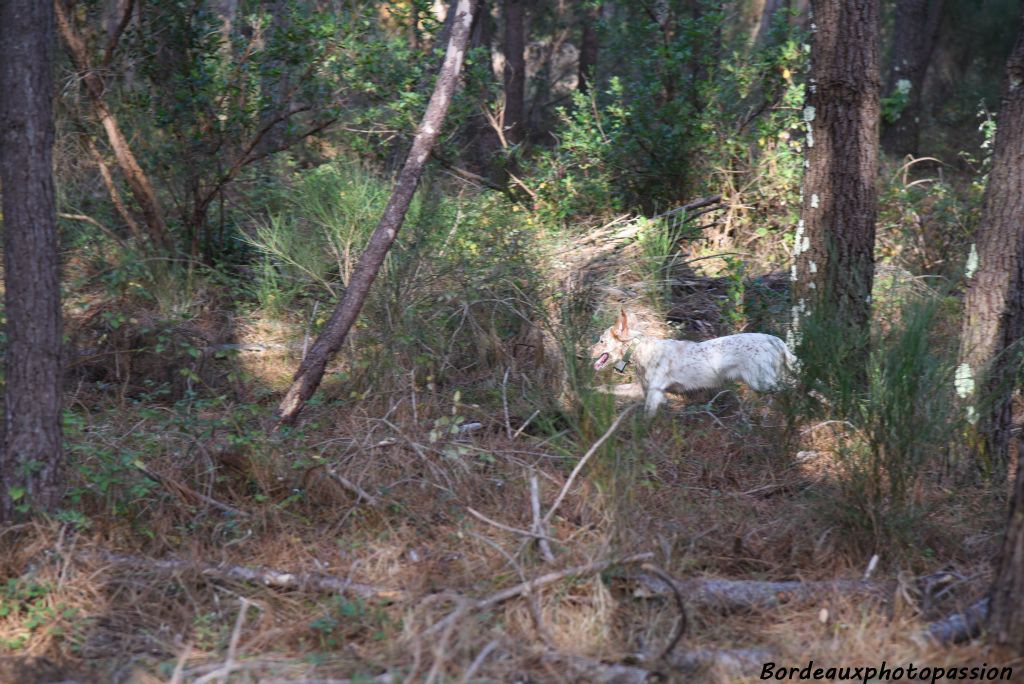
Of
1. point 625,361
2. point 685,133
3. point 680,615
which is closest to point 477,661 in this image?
point 680,615

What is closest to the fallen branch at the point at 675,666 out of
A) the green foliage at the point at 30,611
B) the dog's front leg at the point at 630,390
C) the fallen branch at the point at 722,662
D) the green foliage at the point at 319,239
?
the fallen branch at the point at 722,662

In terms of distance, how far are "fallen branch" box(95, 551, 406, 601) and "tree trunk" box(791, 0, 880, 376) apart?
3.17 metres

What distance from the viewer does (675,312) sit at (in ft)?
24.5

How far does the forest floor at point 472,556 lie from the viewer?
11.4ft

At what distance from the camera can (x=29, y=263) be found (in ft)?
13.5

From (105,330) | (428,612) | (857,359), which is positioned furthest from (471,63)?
(428,612)

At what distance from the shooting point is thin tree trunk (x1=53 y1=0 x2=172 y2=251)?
23.2 feet

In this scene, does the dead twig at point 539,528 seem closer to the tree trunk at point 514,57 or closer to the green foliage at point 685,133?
the green foliage at point 685,133

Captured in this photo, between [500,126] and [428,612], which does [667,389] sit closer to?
[428,612]

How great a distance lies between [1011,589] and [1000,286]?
2.46m

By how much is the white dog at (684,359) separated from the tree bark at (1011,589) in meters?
2.36

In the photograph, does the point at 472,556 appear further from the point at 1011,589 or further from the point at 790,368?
→ the point at 790,368

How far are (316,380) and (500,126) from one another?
4797 mm

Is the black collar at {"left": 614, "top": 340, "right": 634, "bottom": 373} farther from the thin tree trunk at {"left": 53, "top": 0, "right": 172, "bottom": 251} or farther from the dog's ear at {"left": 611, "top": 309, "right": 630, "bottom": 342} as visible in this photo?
the thin tree trunk at {"left": 53, "top": 0, "right": 172, "bottom": 251}
